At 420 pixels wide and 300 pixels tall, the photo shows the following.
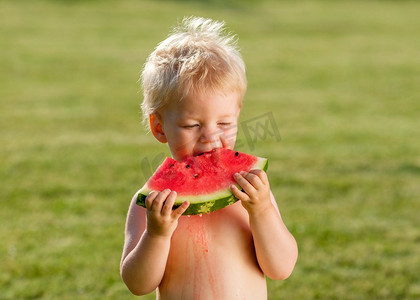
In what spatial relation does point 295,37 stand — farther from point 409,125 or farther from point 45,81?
point 409,125

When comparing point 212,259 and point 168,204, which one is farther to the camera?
point 212,259

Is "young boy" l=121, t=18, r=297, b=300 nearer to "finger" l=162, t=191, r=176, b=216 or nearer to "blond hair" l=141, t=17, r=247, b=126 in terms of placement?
"blond hair" l=141, t=17, r=247, b=126

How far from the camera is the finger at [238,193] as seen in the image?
93.9 inches

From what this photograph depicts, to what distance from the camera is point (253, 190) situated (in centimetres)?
237

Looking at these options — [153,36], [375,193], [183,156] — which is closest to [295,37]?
[153,36]

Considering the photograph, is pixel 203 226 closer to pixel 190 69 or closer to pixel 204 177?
pixel 204 177

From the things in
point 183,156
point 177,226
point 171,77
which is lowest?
point 177,226

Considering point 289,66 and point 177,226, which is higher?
point 177,226

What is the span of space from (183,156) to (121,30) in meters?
17.1

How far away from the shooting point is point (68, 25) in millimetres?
19594

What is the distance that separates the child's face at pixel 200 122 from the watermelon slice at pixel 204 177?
0.16ft

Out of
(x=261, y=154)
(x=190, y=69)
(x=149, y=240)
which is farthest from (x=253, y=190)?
(x=261, y=154)

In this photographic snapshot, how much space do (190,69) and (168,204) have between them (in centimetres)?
55

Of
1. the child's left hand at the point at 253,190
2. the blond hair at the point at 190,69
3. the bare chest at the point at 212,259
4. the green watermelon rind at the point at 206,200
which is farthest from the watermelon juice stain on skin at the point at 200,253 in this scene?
the blond hair at the point at 190,69
